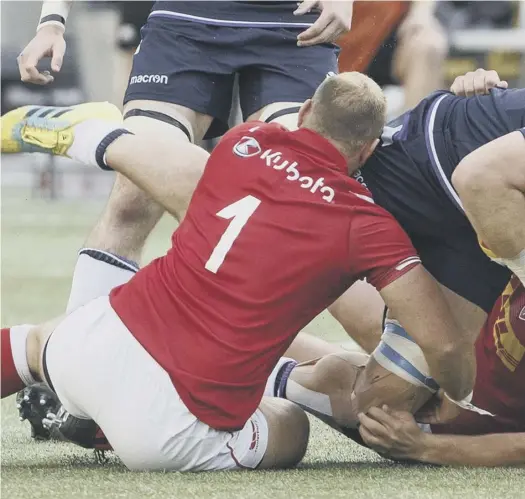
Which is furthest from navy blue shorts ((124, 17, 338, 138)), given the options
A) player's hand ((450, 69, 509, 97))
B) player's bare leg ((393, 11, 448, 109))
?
player's bare leg ((393, 11, 448, 109))

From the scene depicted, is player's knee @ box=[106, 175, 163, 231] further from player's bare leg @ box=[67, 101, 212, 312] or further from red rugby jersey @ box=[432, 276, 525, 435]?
red rugby jersey @ box=[432, 276, 525, 435]

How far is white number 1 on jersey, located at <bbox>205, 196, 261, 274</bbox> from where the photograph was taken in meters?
2.89

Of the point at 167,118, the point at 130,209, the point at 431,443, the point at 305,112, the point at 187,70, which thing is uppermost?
the point at 305,112

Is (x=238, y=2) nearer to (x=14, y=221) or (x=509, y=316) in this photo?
(x=509, y=316)

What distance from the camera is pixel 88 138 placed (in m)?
3.37

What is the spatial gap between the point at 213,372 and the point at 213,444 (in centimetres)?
17

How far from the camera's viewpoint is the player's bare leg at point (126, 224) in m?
3.60

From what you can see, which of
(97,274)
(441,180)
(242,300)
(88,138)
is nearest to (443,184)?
(441,180)

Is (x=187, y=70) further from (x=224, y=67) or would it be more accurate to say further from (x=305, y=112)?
(x=305, y=112)

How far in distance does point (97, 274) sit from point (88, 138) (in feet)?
1.36

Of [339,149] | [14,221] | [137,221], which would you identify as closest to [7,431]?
[137,221]

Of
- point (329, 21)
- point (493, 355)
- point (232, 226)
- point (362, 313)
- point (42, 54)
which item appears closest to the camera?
point (232, 226)

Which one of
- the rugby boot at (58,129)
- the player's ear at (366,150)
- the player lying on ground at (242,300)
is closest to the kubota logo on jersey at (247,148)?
the player lying on ground at (242,300)

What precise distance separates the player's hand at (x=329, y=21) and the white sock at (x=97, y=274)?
31.0 inches
